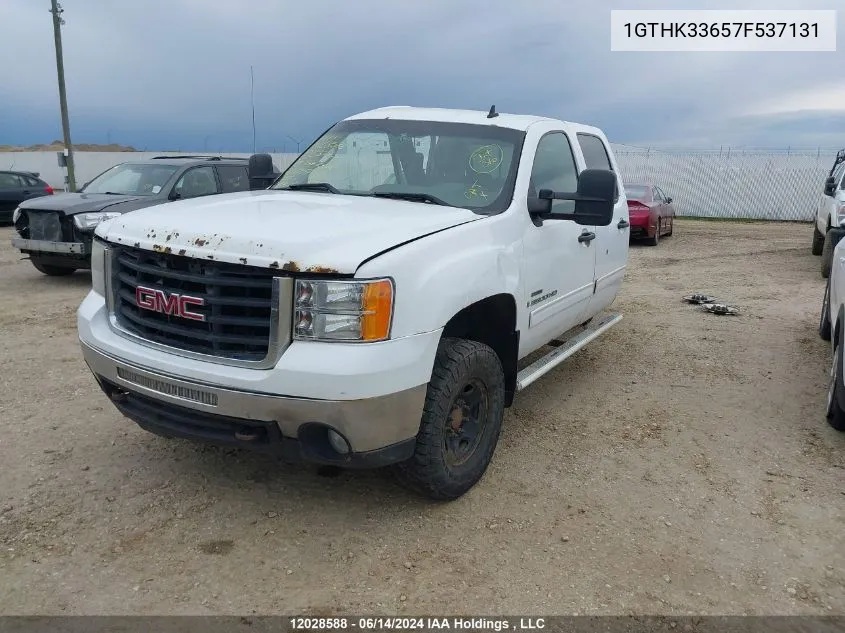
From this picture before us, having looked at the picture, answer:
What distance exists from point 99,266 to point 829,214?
1139cm

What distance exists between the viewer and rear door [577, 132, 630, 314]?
5246 mm

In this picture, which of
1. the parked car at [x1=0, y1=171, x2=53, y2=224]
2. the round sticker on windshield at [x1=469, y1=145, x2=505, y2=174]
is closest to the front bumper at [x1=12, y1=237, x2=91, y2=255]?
the round sticker on windshield at [x1=469, y1=145, x2=505, y2=174]

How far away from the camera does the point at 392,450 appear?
10.1 feet

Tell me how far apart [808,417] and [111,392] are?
176 inches

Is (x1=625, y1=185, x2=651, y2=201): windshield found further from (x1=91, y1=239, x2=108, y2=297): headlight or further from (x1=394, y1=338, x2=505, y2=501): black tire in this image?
(x1=91, y1=239, x2=108, y2=297): headlight

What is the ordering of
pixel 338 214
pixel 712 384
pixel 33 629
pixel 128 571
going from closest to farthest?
pixel 33 629, pixel 128 571, pixel 338 214, pixel 712 384

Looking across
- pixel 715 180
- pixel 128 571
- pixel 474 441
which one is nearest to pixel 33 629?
pixel 128 571

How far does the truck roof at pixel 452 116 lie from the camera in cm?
450

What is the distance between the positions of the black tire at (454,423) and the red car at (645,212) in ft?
40.4

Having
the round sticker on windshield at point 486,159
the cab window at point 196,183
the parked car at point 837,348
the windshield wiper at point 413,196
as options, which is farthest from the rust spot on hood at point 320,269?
the cab window at point 196,183

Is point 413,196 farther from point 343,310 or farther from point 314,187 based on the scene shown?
point 343,310

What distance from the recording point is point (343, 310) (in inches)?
112

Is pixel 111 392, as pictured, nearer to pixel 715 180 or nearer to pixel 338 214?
pixel 338 214

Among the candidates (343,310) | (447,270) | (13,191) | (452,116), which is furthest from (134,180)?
(13,191)
